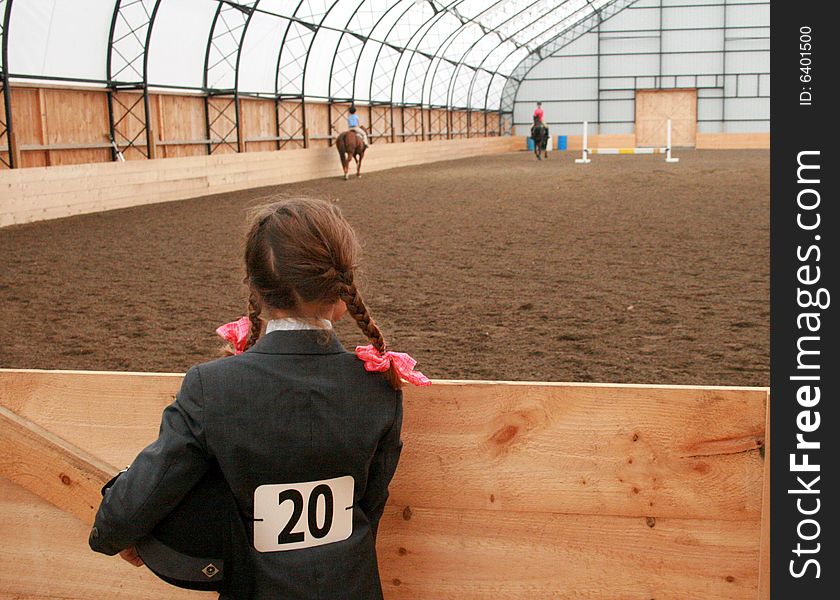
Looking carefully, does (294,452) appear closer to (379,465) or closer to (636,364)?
(379,465)

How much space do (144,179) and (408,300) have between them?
1063 centimetres

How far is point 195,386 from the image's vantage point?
1760 mm

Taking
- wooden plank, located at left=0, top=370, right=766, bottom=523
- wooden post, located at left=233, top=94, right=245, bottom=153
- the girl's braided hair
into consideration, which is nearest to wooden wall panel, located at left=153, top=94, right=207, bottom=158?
wooden post, located at left=233, top=94, right=245, bottom=153

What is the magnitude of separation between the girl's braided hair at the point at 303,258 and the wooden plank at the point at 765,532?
80 centimetres

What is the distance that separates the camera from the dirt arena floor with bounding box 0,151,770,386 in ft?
20.0

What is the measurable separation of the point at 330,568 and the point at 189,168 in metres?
17.9

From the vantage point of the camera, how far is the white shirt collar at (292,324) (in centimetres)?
184

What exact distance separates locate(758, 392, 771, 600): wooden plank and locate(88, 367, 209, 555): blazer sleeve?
115cm

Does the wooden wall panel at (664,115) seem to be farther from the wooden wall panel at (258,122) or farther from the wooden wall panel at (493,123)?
the wooden wall panel at (258,122)

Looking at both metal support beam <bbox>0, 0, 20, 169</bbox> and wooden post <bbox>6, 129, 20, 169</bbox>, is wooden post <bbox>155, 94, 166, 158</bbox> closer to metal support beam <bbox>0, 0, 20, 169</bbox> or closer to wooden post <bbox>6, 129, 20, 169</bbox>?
metal support beam <bbox>0, 0, 20, 169</bbox>

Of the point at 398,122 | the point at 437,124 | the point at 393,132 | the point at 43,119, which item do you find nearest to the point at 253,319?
the point at 43,119

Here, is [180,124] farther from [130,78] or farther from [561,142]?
[561,142]

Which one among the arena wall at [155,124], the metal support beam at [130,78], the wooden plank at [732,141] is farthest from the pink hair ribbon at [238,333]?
the wooden plank at [732,141]

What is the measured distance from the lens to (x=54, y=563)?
7.95 ft
